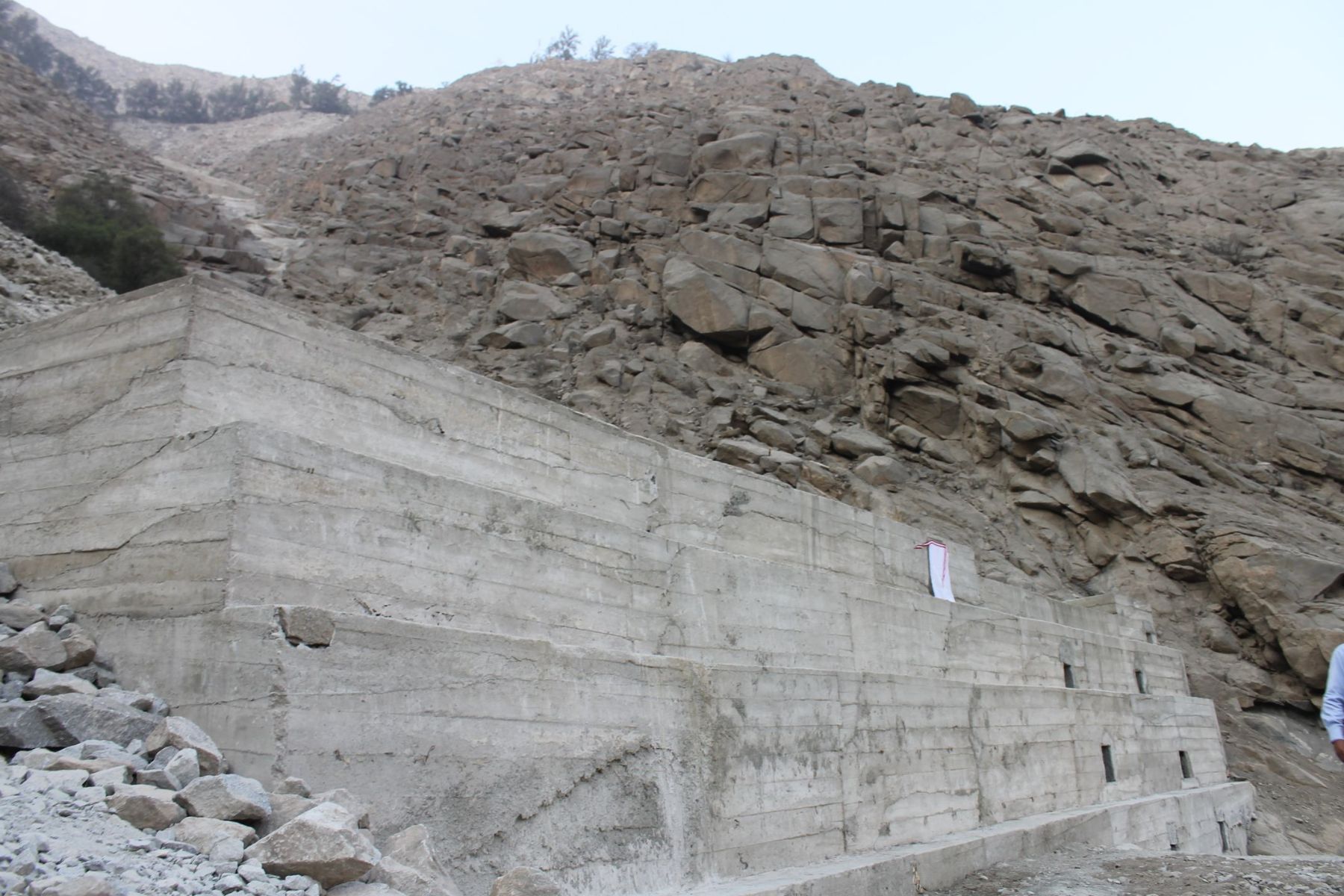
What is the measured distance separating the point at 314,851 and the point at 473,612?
255 centimetres

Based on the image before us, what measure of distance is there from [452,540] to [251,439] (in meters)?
1.26

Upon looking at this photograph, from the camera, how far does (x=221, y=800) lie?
3.26m

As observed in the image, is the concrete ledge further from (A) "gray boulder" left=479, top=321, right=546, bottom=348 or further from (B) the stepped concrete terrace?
(A) "gray boulder" left=479, top=321, right=546, bottom=348

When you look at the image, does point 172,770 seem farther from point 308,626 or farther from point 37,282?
point 37,282

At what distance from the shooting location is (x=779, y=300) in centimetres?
2112

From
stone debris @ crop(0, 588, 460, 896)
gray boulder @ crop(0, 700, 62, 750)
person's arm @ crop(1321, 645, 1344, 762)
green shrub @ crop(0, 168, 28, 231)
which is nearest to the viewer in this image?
stone debris @ crop(0, 588, 460, 896)

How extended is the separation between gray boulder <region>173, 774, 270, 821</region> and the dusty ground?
16.2ft

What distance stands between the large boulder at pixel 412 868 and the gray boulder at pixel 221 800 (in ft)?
1.47

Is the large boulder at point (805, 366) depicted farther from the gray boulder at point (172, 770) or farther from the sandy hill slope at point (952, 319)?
the gray boulder at point (172, 770)

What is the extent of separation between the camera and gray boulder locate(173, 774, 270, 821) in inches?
127

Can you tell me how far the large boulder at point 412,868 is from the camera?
11.0ft

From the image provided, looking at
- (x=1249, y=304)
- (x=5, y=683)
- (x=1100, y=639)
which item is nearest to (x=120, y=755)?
(x=5, y=683)

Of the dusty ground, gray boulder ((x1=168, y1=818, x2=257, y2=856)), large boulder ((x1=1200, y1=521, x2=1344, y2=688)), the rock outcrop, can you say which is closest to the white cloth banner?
the dusty ground

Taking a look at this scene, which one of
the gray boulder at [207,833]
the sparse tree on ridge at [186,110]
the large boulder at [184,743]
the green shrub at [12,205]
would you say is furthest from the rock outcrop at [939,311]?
the sparse tree on ridge at [186,110]
